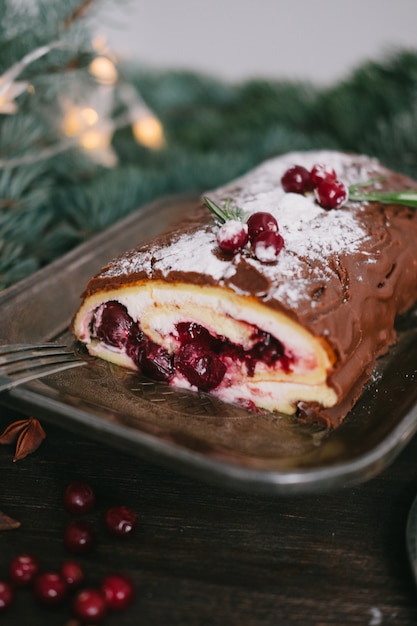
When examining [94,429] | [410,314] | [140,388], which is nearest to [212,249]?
[140,388]

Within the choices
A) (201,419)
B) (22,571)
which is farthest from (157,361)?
(22,571)

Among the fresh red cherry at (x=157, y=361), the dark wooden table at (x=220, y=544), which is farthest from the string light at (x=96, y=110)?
the dark wooden table at (x=220, y=544)

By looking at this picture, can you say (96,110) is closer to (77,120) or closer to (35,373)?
(77,120)

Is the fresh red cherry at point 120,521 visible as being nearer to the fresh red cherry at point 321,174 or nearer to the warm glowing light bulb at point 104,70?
the fresh red cherry at point 321,174

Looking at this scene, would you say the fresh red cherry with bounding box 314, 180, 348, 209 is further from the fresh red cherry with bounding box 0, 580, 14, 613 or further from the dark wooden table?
the fresh red cherry with bounding box 0, 580, 14, 613

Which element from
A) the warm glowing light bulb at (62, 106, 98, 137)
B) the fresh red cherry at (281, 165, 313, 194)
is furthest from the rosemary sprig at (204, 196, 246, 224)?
the warm glowing light bulb at (62, 106, 98, 137)
